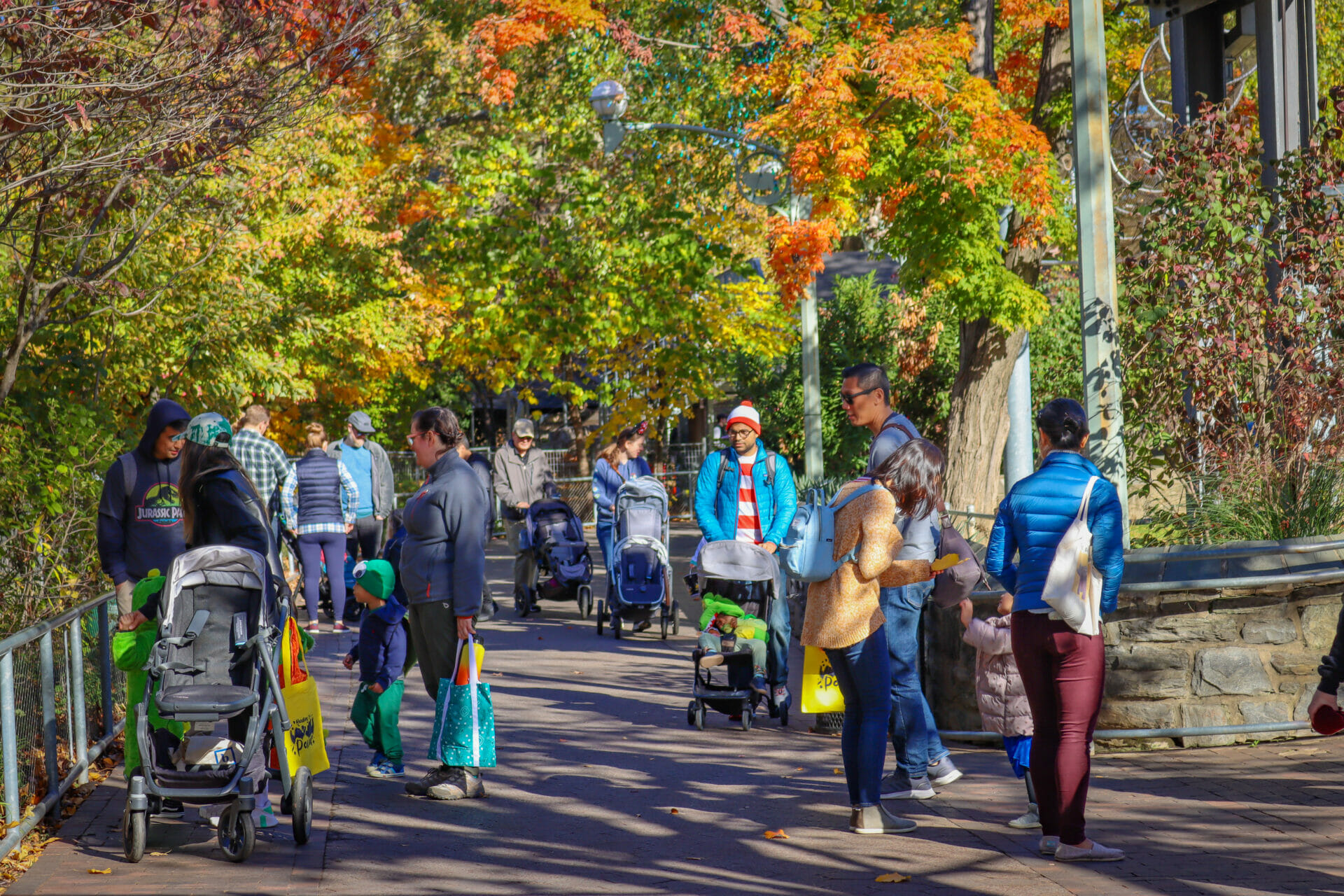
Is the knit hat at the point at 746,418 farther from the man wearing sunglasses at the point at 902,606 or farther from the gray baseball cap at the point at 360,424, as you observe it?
the gray baseball cap at the point at 360,424

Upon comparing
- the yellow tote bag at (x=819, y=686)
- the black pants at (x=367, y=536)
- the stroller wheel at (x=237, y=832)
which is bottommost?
the stroller wheel at (x=237, y=832)

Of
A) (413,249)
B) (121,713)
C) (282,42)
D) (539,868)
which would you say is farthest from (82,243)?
(413,249)

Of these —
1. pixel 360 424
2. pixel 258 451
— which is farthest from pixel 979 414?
pixel 258 451

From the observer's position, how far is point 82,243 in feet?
33.6

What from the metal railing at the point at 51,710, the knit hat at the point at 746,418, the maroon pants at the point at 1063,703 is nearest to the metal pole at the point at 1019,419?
the knit hat at the point at 746,418

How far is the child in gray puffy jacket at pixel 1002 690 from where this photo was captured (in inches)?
249

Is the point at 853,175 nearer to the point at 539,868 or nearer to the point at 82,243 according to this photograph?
the point at 82,243

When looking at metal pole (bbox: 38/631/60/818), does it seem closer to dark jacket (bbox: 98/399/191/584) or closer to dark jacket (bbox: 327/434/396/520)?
dark jacket (bbox: 98/399/191/584)

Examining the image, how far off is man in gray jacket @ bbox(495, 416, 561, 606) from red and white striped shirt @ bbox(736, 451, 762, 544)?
19.1 ft

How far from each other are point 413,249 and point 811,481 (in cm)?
1614

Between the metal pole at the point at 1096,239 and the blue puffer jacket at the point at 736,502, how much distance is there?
1953 millimetres

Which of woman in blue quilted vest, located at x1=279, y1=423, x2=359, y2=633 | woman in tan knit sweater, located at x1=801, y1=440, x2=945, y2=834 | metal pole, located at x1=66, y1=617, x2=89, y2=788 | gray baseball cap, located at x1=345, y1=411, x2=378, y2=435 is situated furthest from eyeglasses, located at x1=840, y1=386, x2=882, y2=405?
gray baseball cap, located at x1=345, y1=411, x2=378, y2=435

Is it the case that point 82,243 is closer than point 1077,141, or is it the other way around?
point 1077,141

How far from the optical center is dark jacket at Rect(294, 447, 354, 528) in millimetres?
12820
